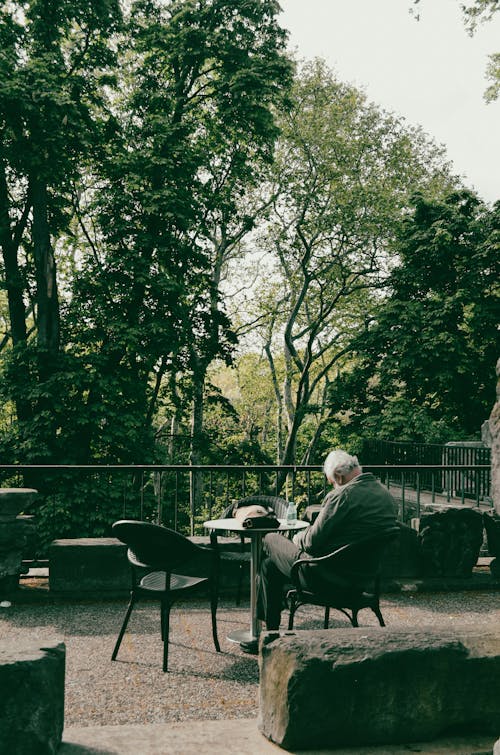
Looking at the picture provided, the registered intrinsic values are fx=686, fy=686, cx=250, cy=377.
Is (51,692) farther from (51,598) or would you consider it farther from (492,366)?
(492,366)

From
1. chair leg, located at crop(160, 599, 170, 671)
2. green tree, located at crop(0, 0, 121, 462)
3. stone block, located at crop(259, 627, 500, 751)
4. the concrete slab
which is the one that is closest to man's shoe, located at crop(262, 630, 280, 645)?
stone block, located at crop(259, 627, 500, 751)

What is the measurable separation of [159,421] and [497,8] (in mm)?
23368

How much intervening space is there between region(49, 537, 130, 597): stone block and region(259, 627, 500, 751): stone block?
11.6 ft

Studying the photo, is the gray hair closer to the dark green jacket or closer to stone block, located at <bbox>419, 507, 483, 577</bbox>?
the dark green jacket

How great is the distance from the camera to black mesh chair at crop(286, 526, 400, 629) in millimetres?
4375

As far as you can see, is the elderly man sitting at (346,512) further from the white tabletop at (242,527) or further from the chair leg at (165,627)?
the chair leg at (165,627)

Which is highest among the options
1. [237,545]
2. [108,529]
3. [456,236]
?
[456,236]

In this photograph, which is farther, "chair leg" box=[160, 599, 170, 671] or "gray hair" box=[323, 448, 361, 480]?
"gray hair" box=[323, 448, 361, 480]

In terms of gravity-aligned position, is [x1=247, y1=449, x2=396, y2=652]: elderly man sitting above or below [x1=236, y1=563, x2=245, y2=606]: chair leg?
above

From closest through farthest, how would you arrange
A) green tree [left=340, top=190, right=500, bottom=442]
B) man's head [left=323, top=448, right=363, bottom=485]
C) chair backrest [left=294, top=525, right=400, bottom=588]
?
chair backrest [left=294, top=525, right=400, bottom=588]
man's head [left=323, top=448, right=363, bottom=485]
green tree [left=340, top=190, right=500, bottom=442]

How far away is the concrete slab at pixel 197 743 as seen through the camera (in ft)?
9.77

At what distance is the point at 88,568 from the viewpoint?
6.40 meters

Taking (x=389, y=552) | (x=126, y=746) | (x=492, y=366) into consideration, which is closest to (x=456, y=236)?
(x=492, y=366)

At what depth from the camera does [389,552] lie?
688 cm
